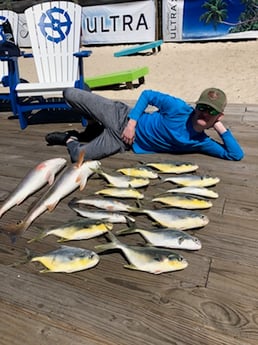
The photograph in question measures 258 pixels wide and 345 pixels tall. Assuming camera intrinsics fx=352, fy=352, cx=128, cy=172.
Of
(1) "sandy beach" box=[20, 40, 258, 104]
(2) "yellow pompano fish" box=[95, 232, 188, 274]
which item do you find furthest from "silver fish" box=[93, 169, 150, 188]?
(1) "sandy beach" box=[20, 40, 258, 104]

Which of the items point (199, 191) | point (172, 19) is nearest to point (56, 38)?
point (199, 191)

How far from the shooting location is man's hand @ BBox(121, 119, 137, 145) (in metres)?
3.08

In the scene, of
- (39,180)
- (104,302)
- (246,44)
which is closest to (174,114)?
(39,180)

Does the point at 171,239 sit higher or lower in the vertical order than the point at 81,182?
higher

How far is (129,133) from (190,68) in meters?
6.23

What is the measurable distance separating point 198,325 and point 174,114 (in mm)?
1932

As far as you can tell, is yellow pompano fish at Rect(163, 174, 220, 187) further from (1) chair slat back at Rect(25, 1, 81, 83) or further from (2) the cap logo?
(1) chair slat back at Rect(25, 1, 81, 83)

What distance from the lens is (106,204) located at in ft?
7.49

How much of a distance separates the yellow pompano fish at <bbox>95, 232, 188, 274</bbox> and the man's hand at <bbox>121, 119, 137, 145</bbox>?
150cm

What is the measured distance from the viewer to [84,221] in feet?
6.64

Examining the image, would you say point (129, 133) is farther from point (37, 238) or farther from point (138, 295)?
point (138, 295)

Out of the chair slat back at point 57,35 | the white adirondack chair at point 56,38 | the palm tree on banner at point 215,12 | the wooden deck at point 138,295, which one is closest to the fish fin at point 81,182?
the wooden deck at point 138,295

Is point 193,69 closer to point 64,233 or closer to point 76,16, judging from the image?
point 76,16

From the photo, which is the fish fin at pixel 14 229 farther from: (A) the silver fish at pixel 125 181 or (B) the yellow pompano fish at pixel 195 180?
(B) the yellow pompano fish at pixel 195 180
